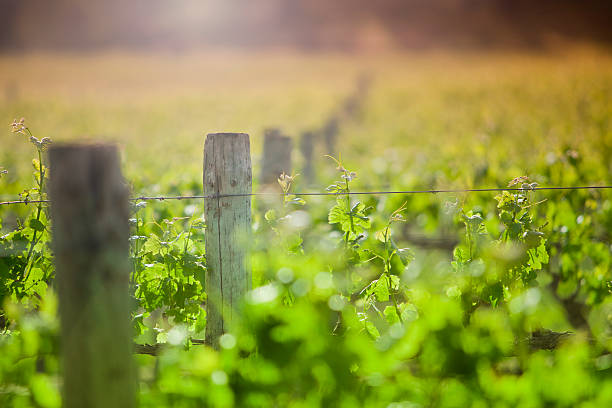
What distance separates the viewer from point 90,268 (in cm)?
129

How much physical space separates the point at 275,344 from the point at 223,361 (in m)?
0.13

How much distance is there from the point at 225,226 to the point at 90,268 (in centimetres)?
123

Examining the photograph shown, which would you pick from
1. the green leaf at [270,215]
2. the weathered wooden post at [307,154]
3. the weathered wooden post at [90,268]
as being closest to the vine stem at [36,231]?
the green leaf at [270,215]

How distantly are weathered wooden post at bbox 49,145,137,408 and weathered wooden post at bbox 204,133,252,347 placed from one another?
3.80ft

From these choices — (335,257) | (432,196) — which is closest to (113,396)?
(335,257)

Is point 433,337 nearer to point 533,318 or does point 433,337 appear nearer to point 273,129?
point 533,318

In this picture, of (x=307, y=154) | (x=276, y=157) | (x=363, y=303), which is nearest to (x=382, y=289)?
(x=363, y=303)

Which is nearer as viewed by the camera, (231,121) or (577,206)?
(577,206)

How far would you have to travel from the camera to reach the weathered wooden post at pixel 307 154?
28.9ft

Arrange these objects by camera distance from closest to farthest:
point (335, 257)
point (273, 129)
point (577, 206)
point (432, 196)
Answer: point (335, 257) → point (577, 206) → point (273, 129) → point (432, 196)

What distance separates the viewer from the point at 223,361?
4.42 ft

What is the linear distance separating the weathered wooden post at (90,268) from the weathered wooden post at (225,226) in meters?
1.16

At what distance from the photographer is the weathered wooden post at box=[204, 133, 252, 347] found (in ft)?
8.17

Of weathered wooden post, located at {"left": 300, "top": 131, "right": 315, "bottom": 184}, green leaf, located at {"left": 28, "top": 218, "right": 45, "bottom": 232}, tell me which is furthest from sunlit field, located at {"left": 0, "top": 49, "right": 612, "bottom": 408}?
weathered wooden post, located at {"left": 300, "top": 131, "right": 315, "bottom": 184}
